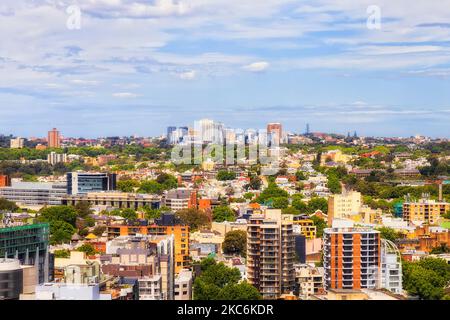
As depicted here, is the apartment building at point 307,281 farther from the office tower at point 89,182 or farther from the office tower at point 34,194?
the office tower at point 89,182

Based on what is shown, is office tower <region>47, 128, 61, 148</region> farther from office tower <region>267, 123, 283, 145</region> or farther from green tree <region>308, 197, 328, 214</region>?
green tree <region>308, 197, 328, 214</region>

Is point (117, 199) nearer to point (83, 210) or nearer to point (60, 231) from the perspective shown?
point (83, 210)

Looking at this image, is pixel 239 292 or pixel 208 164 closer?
pixel 239 292

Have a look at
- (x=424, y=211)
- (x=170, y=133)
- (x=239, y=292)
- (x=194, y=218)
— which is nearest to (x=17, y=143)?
(x=170, y=133)

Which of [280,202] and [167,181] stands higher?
[167,181]

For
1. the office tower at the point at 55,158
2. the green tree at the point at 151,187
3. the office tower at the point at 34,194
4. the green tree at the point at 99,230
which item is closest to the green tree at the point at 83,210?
the office tower at the point at 34,194
